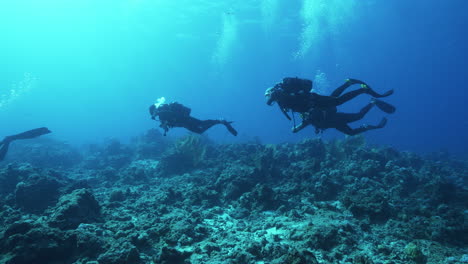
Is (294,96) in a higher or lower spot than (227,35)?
lower

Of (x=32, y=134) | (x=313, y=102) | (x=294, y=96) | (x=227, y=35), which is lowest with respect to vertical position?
(x=32, y=134)

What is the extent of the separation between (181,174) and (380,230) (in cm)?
1046

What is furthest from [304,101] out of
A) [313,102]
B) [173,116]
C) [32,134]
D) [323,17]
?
[323,17]

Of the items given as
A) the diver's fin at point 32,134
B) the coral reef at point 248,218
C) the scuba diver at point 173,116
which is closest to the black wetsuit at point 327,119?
the coral reef at point 248,218

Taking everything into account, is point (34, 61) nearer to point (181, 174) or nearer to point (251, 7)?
point (251, 7)

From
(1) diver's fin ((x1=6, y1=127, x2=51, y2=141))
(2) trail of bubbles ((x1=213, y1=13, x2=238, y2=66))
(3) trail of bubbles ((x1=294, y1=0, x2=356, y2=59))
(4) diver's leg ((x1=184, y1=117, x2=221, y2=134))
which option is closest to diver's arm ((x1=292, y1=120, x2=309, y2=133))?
(4) diver's leg ((x1=184, y1=117, x2=221, y2=134))

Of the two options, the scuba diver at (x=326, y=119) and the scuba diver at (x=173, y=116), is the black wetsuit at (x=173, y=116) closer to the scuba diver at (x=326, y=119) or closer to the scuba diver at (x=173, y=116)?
the scuba diver at (x=173, y=116)

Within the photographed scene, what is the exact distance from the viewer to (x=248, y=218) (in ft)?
28.9

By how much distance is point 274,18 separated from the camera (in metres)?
58.7

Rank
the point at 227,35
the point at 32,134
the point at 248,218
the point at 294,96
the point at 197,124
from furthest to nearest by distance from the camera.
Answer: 1. the point at 227,35
2. the point at 32,134
3. the point at 197,124
4. the point at 294,96
5. the point at 248,218

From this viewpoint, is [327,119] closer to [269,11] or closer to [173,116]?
[173,116]

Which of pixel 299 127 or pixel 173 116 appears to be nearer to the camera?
pixel 299 127

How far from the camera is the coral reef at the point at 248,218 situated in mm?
5992

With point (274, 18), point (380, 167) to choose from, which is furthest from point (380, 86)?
point (380, 167)
